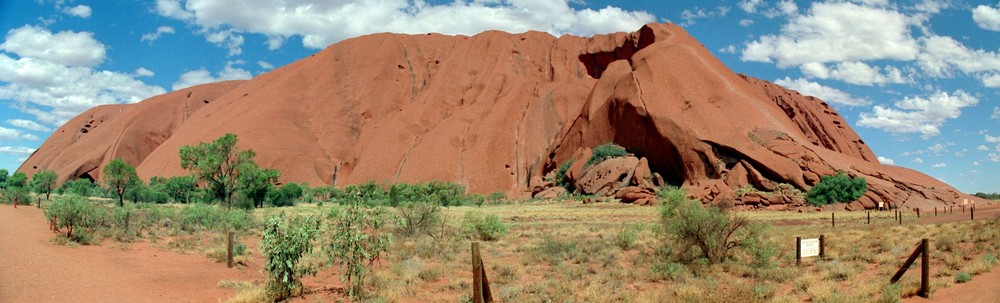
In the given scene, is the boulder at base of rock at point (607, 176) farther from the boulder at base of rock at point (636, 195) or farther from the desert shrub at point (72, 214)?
the desert shrub at point (72, 214)

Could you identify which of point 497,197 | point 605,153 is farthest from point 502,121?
point 605,153

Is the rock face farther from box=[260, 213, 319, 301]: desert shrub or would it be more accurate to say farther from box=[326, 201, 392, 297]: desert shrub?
box=[260, 213, 319, 301]: desert shrub

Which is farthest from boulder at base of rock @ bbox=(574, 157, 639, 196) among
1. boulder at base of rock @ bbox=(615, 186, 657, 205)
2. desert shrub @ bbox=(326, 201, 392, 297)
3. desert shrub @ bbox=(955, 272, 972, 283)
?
desert shrub @ bbox=(326, 201, 392, 297)

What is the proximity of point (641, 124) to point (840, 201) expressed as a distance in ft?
67.3

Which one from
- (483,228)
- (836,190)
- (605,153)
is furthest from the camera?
(605,153)

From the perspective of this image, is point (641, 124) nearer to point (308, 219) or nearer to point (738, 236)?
point (738, 236)

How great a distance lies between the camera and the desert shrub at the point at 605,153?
62.2 m

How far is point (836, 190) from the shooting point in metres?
46.6

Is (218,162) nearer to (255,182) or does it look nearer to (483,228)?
(255,182)

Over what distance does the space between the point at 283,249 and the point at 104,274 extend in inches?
208

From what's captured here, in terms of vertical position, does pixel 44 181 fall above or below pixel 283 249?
above

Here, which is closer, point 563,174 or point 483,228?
point 483,228

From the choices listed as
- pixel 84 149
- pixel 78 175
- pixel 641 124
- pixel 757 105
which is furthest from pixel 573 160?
pixel 84 149

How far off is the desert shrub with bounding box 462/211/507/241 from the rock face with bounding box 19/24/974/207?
30.5 m
